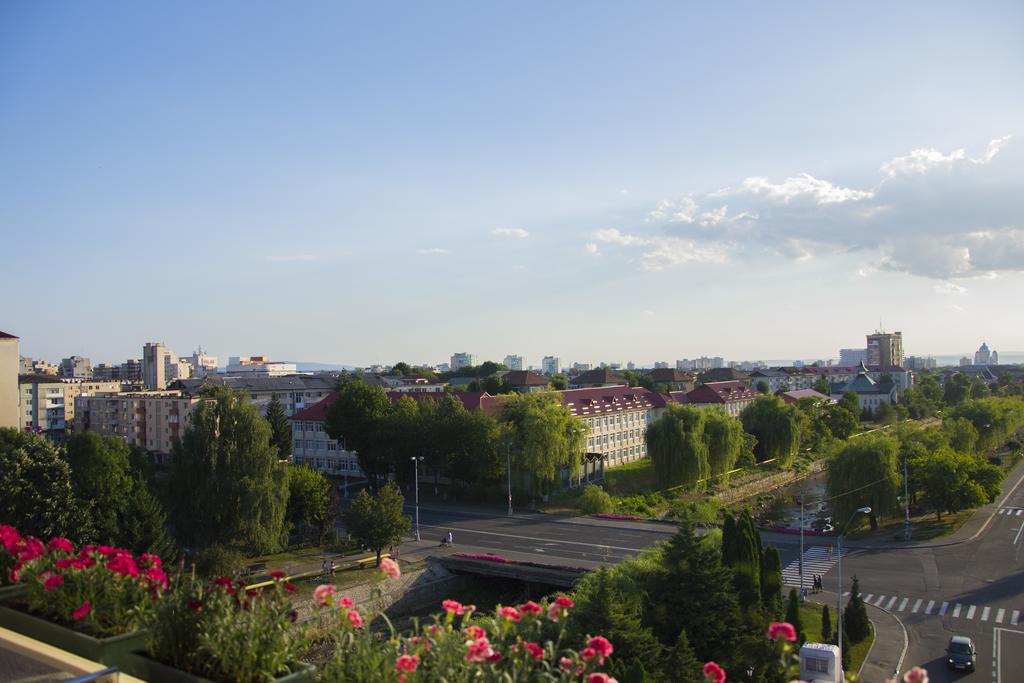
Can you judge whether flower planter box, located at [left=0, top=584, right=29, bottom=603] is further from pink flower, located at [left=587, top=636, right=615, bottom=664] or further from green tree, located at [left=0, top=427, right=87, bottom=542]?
green tree, located at [left=0, top=427, right=87, bottom=542]

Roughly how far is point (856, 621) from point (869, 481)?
18334 mm

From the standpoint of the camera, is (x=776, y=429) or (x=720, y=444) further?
(x=776, y=429)

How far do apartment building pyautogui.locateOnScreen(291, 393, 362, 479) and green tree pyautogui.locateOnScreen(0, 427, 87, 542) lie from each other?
1180 inches

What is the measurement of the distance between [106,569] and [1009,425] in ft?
273

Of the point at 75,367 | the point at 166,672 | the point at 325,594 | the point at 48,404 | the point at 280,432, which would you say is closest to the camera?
the point at 325,594

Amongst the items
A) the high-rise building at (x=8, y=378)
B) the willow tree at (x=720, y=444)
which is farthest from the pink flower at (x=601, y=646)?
the willow tree at (x=720, y=444)

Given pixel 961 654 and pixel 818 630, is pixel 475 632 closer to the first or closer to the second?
pixel 961 654

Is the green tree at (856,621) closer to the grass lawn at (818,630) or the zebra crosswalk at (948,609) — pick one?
the grass lawn at (818,630)

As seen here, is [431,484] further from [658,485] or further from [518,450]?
[658,485]

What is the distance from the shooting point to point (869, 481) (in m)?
41.8

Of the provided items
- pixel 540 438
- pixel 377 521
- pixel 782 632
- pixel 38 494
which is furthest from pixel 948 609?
pixel 38 494

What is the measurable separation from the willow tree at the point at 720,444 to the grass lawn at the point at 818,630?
83.2 feet

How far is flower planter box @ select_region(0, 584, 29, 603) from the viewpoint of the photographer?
797 cm

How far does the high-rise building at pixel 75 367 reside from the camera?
17900 centimetres
